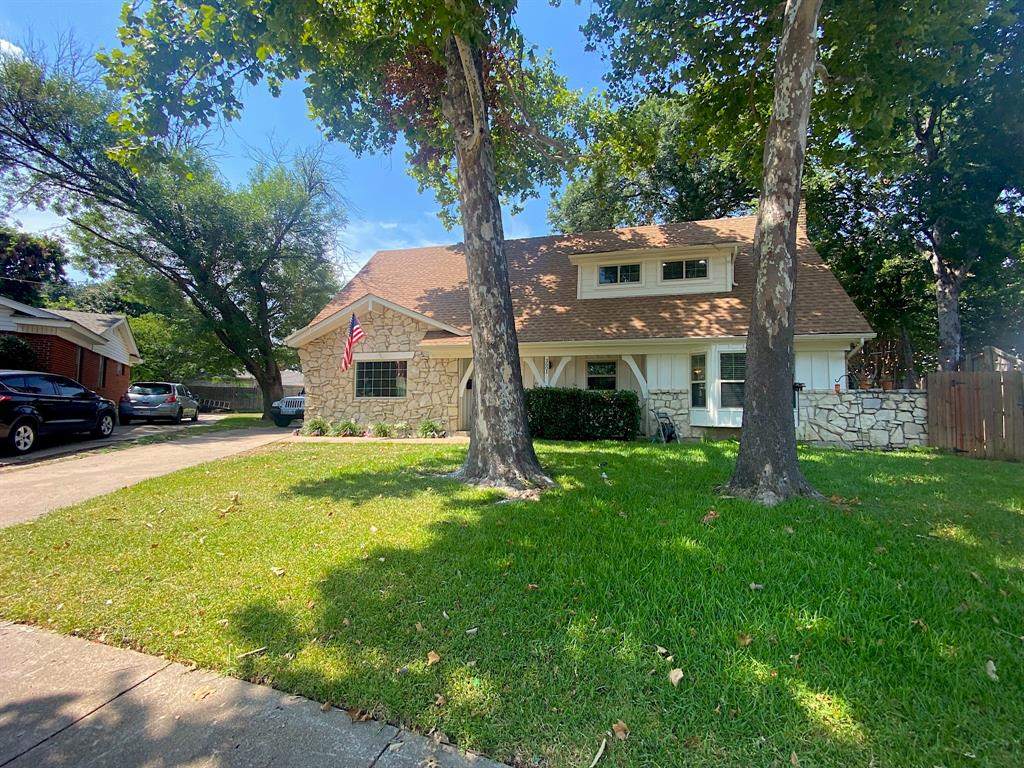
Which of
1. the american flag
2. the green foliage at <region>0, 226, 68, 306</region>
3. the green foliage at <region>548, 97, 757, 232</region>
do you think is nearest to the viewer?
the american flag

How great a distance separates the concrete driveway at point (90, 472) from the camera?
6.20 m

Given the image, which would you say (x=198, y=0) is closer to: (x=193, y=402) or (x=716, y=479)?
(x=716, y=479)

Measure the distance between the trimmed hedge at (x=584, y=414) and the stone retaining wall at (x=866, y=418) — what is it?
4035 millimetres

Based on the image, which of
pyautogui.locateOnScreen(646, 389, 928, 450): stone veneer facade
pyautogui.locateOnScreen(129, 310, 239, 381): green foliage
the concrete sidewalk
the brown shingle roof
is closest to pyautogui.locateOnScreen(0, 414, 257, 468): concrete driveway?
the brown shingle roof

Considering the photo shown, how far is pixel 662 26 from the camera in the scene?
9.19 meters

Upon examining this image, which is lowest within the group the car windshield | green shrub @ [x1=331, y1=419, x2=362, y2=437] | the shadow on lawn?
the shadow on lawn

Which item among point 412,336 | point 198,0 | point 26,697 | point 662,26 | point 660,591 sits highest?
point 662,26

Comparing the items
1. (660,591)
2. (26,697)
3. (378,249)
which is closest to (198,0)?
(26,697)

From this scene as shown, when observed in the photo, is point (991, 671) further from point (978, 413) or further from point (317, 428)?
point (317, 428)

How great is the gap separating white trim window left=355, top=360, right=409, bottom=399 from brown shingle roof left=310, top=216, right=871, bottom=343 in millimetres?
1620

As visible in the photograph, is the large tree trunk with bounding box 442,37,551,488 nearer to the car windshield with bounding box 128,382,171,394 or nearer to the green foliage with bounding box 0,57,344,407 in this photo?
the green foliage with bounding box 0,57,344,407

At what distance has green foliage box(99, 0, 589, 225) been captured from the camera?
6.79 meters

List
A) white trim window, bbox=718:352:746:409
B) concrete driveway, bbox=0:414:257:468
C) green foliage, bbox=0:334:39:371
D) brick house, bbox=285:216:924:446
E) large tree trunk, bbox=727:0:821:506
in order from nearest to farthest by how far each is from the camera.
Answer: large tree trunk, bbox=727:0:821:506, concrete driveway, bbox=0:414:257:468, brick house, bbox=285:216:924:446, white trim window, bbox=718:352:746:409, green foliage, bbox=0:334:39:371

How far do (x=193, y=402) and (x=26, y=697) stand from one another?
73.4ft
